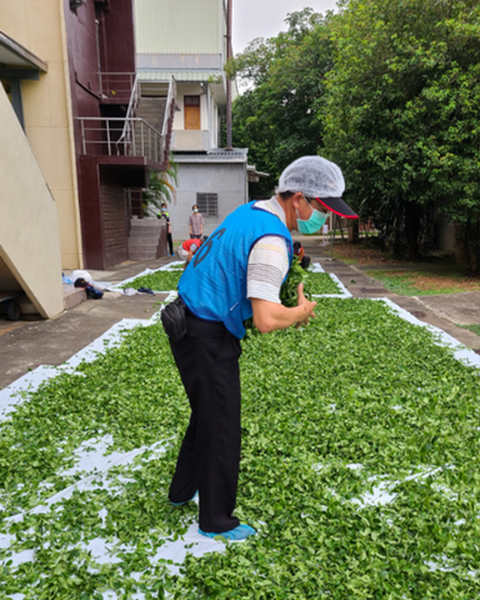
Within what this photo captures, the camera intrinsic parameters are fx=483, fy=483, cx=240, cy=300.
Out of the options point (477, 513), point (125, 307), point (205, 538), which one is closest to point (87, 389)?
point (205, 538)

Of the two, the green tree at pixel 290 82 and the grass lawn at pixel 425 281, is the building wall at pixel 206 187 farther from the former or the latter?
the grass lawn at pixel 425 281

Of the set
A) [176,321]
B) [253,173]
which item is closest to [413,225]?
[253,173]

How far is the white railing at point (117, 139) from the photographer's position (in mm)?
11992

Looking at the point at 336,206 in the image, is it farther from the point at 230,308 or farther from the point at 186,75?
the point at 186,75

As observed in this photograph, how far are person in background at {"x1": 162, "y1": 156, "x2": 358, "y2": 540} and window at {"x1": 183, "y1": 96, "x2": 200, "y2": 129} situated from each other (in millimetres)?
22020

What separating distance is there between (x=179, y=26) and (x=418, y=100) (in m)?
16.0

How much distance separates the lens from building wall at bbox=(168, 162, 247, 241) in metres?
21.4

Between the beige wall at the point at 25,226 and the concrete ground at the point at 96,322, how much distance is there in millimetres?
486

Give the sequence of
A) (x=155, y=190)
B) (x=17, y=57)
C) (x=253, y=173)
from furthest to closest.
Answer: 1. (x=253, y=173)
2. (x=155, y=190)
3. (x=17, y=57)

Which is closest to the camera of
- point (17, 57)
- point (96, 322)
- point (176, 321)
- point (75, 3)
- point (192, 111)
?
point (176, 321)

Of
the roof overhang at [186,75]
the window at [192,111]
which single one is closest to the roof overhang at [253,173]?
the window at [192,111]

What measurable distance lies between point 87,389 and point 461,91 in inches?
368

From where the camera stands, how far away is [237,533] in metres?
2.26

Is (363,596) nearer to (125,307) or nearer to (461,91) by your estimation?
(125,307)
